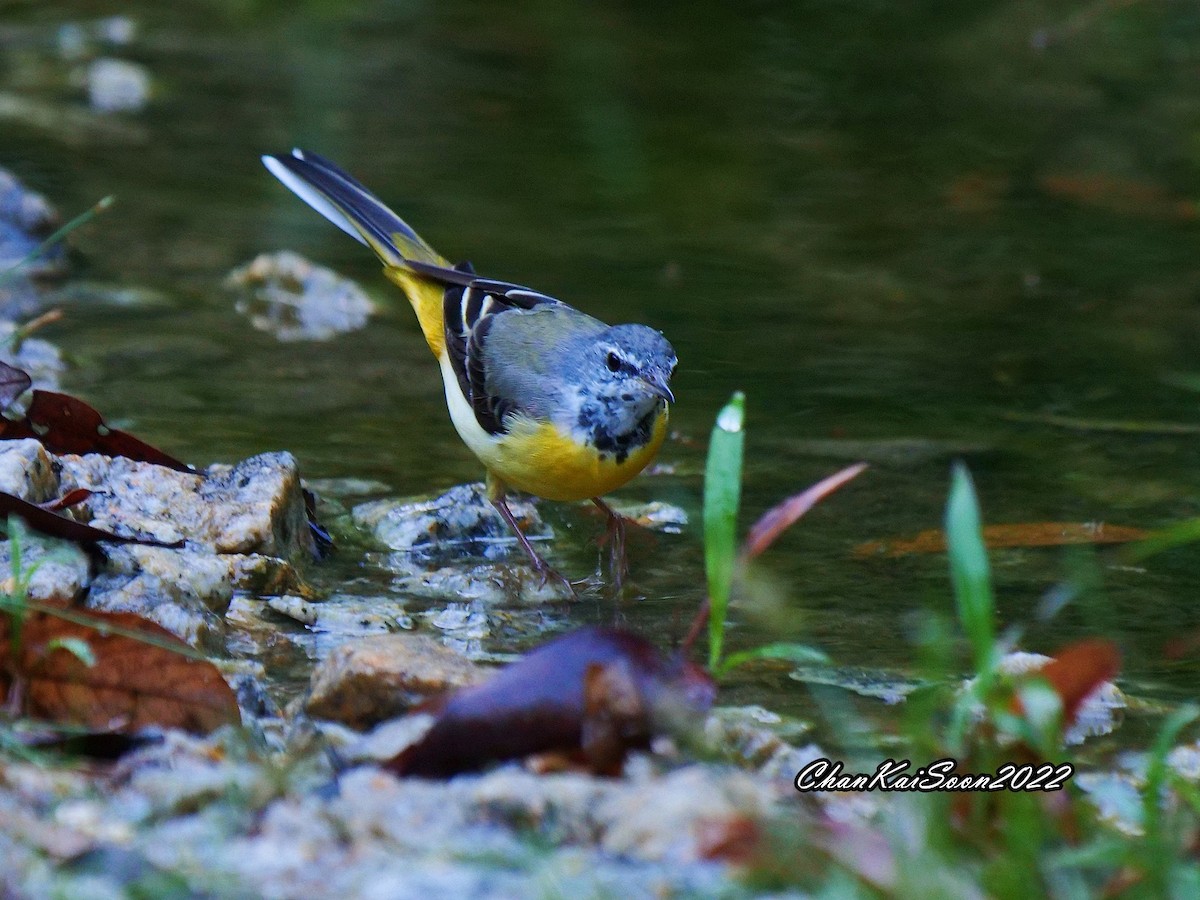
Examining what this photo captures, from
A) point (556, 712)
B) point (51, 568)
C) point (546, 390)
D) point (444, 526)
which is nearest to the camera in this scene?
point (556, 712)

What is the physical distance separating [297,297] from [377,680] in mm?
4638

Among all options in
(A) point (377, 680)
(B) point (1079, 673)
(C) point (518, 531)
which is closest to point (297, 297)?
(C) point (518, 531)

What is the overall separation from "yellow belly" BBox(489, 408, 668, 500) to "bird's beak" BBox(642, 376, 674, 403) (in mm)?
150

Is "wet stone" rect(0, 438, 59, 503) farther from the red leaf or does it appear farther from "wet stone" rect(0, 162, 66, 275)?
"wet stone" rect(0, 162, 66, 275)

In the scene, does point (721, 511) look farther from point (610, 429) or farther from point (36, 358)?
point (36, 358)

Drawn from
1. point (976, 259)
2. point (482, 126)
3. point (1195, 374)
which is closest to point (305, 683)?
point (1195, 374)

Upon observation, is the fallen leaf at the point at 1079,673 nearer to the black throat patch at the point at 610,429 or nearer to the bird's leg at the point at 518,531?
the bird's leg at the point at 518,531

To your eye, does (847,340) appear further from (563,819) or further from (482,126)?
(563,819)

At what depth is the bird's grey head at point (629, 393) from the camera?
5527 millimetres

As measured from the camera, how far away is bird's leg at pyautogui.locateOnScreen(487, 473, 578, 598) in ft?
17.5

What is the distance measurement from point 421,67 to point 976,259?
5314mm

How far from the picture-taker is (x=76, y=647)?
3.24 meters

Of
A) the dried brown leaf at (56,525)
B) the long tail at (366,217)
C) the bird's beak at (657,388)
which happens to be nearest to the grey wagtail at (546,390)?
the bird's beak at (657,388)

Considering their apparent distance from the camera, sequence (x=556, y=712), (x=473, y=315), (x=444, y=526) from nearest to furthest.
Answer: (x=556, y=712) → (x=444, y=526) → (x=473, y=315)
